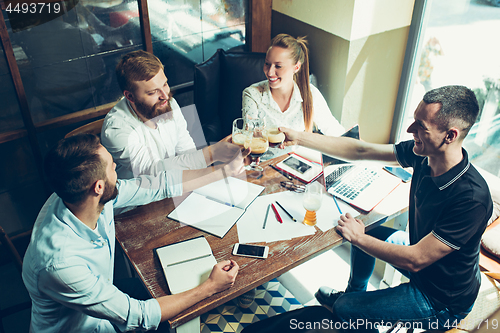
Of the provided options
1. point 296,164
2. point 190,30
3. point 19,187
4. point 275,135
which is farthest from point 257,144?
→ point 19,187

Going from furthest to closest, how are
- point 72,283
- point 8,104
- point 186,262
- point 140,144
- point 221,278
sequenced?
point 8,104 < point 140,144 < point 186,262 < point 221,278 < point 72,283

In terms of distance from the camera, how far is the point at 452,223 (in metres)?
1.46

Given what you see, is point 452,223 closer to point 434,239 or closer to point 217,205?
point 434,239

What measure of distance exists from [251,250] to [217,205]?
33 centimetres

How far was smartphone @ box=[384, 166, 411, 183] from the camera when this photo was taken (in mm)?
1967

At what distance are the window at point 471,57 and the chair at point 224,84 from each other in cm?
116

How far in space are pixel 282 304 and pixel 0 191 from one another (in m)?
1.96

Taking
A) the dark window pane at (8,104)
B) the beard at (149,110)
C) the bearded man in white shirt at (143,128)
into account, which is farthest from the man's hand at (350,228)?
the dark window pane at (8,104)

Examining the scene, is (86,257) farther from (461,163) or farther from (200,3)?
(200,3)

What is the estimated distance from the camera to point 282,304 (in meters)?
2.36

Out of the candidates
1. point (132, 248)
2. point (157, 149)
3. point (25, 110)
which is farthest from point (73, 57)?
point (132, 248)

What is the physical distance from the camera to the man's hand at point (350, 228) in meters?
1.59

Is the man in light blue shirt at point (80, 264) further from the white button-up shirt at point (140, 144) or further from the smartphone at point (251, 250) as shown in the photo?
the white button-up shirt at point (140, 144)

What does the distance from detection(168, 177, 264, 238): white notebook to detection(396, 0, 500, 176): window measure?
5.16 feet
